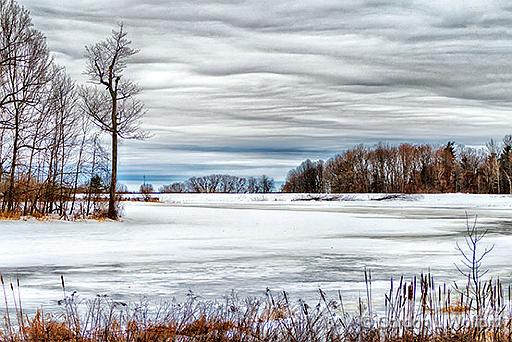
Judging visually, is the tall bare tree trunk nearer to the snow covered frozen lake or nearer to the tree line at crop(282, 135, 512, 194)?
the snow covered frozen lake

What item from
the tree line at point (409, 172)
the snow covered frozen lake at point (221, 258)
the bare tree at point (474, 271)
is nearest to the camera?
the bare tree at point (474, 271)

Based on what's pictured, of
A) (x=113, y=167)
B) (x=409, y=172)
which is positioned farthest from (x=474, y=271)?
(x=409, y=172)

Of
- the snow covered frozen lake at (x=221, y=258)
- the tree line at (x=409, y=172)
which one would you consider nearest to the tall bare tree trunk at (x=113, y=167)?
the snow covered frozen lake at (x=221, y=258)

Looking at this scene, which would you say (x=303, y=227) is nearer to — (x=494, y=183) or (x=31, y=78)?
(x=31, y=78)

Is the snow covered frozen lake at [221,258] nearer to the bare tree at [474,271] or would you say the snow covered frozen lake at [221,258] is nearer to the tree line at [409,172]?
the bare tree at [474,271]

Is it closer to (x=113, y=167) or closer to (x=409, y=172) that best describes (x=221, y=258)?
(x=113, y=167)

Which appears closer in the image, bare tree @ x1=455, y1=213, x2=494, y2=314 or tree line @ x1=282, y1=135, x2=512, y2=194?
bare tree @ x1=455, y1=213, x2=494, y2=314

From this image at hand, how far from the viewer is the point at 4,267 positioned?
523 inches

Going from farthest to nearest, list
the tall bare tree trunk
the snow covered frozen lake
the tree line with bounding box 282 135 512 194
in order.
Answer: the tree line with bounding box 282 135 512 194, the tall bare tree trunk, the snow covered frozen lake

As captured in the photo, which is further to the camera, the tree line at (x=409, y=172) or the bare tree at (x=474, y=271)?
the tree line at (x=409, y=172)

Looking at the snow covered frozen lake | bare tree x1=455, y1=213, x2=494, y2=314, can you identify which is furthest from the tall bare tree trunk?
bare tree x1=455, y1=213, x2=494, y2=314

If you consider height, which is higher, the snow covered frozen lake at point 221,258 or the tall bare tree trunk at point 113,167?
the tall bare tree trunk at point 113,167

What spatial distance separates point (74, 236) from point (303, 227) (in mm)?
8954

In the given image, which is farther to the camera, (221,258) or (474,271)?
(221,258)
